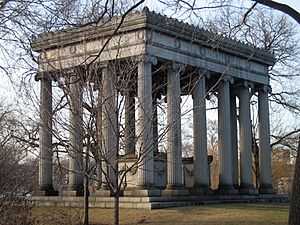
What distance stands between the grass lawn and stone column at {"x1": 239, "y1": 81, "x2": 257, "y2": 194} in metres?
12.7

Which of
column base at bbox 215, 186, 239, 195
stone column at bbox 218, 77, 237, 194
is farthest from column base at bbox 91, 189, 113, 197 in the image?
stone column at bbox 218, 77, 237, 194

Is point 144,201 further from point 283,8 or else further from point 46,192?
point 283,8

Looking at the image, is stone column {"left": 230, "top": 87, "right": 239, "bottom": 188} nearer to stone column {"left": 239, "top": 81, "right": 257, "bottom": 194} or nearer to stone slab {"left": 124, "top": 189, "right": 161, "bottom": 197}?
stone column {"left": 239, "top": 81, "right": 257, "bottom": 194}

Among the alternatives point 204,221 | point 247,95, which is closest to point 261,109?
point 247,95

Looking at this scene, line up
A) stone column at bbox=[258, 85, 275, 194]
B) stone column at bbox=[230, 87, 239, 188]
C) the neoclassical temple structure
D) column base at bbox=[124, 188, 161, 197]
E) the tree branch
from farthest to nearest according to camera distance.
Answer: stone column at bbox=[258, 85, 275, 194] < stone column at bbox=[230, 87, 239, 188] < column base at bbox=[124, 188, 161, 197] < the neoclassical temple structure < the tree branch

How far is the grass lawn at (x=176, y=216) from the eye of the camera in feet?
78.9

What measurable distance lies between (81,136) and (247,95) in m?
22.7

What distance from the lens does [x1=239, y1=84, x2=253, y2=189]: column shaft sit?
42.1 metres

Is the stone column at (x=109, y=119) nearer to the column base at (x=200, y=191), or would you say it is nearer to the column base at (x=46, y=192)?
the column base at (x=200, y=191)

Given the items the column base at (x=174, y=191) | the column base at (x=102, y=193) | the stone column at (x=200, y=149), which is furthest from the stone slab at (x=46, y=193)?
the stone column at (x=200, y=149)

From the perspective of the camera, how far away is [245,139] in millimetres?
42188

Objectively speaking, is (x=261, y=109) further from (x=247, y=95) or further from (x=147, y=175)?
(x=147, y=175)

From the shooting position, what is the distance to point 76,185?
3612 centimetres

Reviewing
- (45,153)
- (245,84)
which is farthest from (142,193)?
(245,84)
